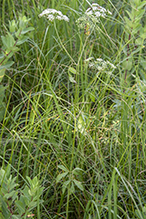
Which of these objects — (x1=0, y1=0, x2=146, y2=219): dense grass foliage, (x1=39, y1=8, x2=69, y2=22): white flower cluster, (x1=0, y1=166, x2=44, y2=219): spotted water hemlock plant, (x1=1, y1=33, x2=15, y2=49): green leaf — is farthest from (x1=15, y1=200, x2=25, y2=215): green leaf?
(x1=39, y1=8, x2=69, y2=22): white flower cluster

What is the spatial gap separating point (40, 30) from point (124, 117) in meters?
1.02

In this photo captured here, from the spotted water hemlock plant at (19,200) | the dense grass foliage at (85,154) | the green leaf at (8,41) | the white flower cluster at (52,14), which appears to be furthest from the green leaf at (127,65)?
the spotted water hemlock plant at (19,200)

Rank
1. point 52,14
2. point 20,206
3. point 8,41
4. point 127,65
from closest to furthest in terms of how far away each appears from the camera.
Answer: point 20,206 < point 8,41 < point 127,65 < point 52,14

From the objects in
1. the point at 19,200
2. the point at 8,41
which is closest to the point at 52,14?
the point at 8,41

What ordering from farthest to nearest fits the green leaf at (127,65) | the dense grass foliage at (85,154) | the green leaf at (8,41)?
the green leaf at (127,65) < the green leaf at (8,41) < the dense grass foliage at (85,154)

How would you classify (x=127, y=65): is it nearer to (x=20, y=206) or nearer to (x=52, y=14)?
(x=52, y=14)

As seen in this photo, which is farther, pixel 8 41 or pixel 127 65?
pixel 127 65

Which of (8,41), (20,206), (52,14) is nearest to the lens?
(20,206)

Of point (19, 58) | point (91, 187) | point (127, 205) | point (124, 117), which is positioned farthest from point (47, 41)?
point (127, 205)

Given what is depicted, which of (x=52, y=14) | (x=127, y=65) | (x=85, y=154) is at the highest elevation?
(x=52, y=14)

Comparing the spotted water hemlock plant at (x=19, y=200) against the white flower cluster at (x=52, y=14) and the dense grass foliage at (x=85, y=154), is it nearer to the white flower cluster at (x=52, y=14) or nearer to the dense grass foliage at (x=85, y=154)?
the dense grass foliage at (x=85, y=154)

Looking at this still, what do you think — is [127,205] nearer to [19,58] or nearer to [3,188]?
[3,188]

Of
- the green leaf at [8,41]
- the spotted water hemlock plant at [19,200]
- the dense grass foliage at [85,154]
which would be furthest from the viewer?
the green leaf at [8,41]

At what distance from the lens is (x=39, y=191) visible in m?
1.04
